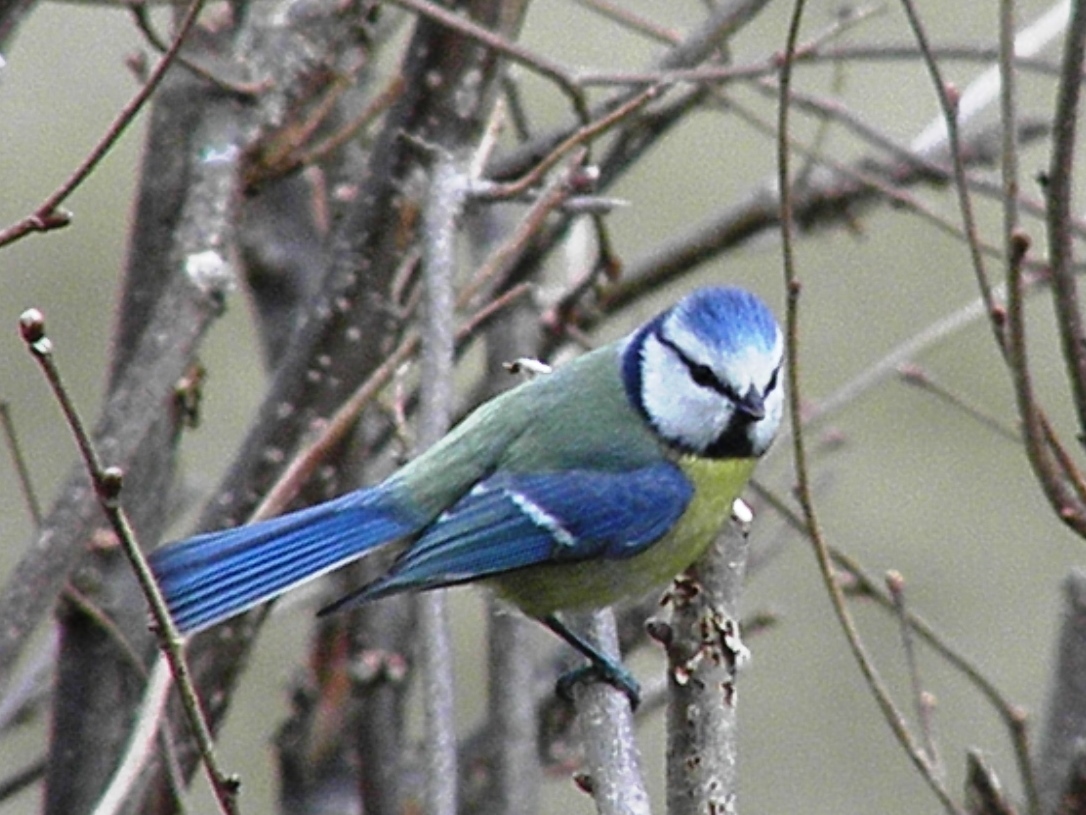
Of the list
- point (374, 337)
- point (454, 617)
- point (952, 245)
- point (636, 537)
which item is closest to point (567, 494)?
point (636, 537)

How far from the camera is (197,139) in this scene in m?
2.28

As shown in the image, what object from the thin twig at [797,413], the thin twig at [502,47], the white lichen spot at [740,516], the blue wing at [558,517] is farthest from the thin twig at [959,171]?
the blue wing at [558,517]

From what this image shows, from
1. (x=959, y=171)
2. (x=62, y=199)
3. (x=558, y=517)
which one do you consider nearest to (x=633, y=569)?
(x=558, y=517)

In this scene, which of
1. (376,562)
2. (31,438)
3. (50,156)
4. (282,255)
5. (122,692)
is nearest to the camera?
(122,692)

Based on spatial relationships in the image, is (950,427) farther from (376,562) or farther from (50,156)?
(376,562)

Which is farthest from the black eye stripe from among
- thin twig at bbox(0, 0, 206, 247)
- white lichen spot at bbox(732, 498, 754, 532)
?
thin twig at bbox(0, 0, 206, 247)

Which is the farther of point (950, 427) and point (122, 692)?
point (950, 427)

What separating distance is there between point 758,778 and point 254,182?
248 cm

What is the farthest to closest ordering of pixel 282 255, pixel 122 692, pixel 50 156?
pixel 50 156 < pixel 282 255 < pixel 122 692

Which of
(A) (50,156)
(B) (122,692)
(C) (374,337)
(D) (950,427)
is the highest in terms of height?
(A) (50,156)

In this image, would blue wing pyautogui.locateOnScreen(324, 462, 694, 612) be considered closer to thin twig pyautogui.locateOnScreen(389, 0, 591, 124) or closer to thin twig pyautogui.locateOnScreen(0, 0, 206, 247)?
thin twig pyautogui.locateOnScreen(389, 0, 591, 124)

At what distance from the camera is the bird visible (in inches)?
89.4

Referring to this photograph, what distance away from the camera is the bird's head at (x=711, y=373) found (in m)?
2.27

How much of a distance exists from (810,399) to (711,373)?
1.95 metres
